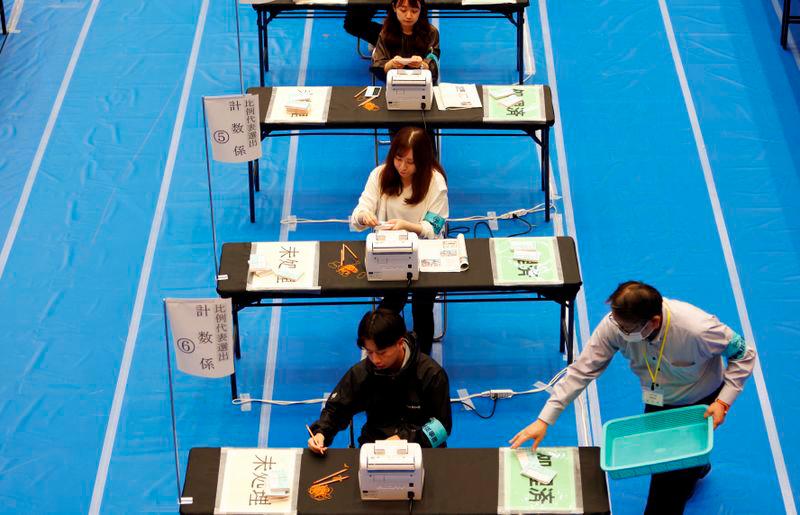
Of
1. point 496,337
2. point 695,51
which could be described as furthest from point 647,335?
point 695,51

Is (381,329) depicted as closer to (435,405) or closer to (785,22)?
(435,405)

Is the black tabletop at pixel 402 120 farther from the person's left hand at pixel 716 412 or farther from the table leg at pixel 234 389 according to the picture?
the person's left hand at pixel 716 412

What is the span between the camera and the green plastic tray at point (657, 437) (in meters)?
5.42

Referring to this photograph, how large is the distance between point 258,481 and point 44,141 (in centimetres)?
486

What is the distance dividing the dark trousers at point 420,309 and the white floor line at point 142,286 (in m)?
1.68

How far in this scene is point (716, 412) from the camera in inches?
214

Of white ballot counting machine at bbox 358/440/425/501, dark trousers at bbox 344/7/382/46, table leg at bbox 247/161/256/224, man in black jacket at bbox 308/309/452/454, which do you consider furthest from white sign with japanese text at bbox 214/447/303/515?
dark trousers at bbox 344/7/382/46

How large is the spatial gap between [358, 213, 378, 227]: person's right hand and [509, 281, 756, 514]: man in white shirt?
1.89 m

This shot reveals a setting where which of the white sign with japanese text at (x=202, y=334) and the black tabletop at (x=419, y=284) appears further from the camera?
the black tabletop at (x=419, y=284)

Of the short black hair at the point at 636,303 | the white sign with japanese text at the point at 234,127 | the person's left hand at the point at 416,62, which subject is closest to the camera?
the short black hair at the point at 636,303

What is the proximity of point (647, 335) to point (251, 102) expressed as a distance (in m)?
3.29

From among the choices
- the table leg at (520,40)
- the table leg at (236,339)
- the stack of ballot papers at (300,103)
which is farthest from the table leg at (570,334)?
the table leg at (520,40)

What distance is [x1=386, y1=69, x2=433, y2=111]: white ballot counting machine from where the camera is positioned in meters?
8.10

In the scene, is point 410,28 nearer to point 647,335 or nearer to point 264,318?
point 264,318
